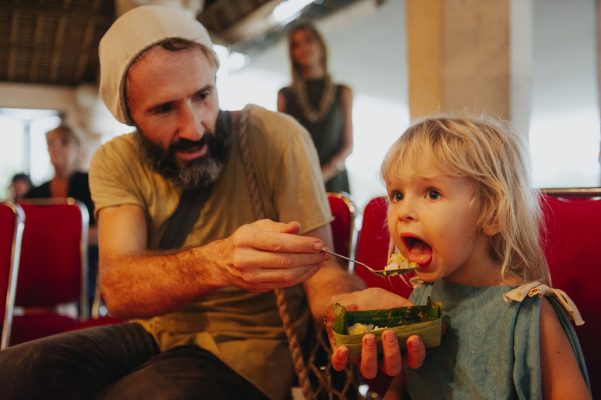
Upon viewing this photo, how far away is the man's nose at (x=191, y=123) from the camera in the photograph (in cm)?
168

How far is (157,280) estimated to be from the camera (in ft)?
4.84

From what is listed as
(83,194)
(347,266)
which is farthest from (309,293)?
(83,194)

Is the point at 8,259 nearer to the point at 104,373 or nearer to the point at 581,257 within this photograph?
the point at 104,373

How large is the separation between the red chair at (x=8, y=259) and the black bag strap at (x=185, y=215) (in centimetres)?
78

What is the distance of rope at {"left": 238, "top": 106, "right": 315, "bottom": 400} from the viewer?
153cm

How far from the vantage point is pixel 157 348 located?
1765mm

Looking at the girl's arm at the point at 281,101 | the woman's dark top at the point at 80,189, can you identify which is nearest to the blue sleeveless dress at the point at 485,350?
the girl's arm at the point at 281,101

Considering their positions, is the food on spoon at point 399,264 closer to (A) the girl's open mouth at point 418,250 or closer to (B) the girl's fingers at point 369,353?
(A) the girl's open mouth at point 418,250

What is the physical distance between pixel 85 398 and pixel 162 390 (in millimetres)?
227

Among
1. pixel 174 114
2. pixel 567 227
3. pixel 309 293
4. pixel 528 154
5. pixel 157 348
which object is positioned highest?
pixel 174 114

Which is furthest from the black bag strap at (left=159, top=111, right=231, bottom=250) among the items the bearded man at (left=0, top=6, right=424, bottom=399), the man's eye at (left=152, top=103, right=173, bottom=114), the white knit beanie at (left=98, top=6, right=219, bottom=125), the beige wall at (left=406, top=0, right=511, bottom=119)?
the beige wall at (left=406, top=0, right=511, bottom=119)

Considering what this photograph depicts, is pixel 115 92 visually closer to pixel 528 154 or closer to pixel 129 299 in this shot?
pixel 129 299

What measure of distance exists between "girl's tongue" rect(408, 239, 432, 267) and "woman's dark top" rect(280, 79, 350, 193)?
8.36 ft

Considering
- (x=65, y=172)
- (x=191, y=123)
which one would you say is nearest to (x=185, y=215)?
(x=191, y=123)
